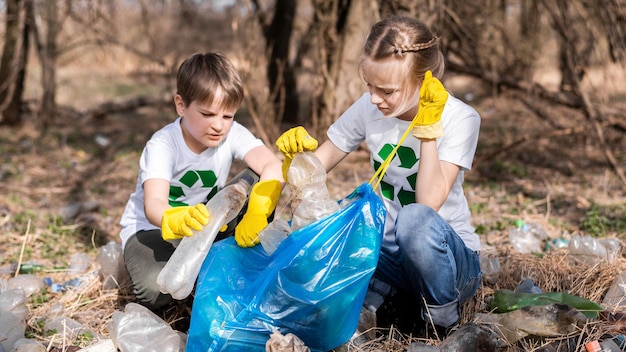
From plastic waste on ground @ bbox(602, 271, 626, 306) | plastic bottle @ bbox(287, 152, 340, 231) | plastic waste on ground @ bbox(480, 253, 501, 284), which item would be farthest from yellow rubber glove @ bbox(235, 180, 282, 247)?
plastic waste on ground @ bbox(602, 271, 626, 306)

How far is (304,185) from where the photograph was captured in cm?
217

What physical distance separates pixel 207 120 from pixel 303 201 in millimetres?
577

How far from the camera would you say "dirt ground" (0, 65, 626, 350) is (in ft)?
11.8

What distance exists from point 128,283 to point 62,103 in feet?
22.0

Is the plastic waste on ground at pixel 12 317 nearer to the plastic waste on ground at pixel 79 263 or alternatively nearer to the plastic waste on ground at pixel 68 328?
the plastic waste on ground at pixel 68 328

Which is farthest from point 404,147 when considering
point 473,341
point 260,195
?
point 473,341

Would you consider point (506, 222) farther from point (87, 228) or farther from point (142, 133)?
point (142, 133)

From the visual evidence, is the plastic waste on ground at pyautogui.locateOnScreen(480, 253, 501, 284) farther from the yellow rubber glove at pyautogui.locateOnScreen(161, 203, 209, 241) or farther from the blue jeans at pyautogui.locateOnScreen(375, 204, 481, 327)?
the yellow rubber glove at pyautogui.locateOnScreen(161, 203, 209, 241)

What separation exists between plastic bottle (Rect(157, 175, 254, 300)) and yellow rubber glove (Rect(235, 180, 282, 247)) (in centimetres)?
7

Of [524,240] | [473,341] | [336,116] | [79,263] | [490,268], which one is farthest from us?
[336,116]

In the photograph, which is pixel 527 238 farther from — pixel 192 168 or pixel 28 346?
pixel 28 346

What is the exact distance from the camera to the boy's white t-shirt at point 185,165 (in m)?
2.53

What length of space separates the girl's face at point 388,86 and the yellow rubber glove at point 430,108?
10 centimetres

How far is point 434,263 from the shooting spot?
A: 2.08 meters
